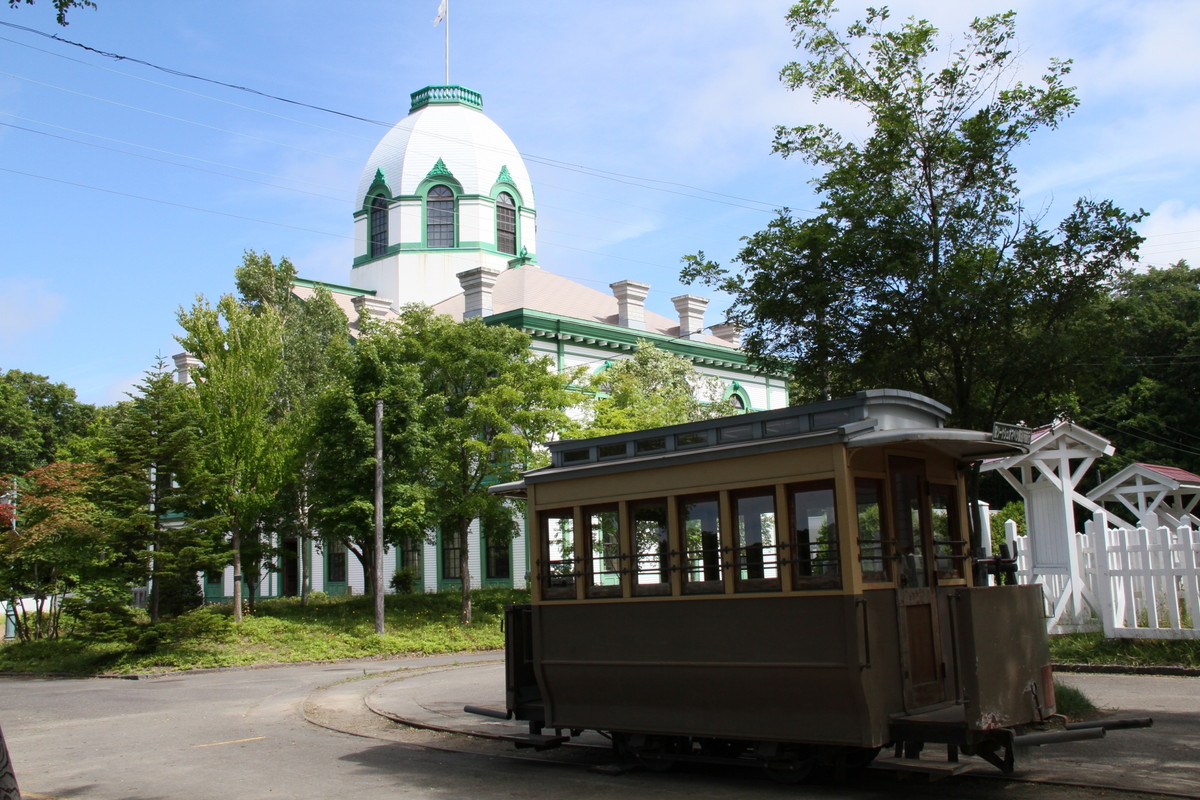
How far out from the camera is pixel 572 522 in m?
10.8

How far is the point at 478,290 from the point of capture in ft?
128

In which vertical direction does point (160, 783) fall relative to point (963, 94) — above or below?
below

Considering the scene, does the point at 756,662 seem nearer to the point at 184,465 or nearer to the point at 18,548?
the point at 184,465

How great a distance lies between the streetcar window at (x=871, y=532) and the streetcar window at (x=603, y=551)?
2373 millimetres

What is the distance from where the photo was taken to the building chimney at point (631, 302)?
40.9 meters

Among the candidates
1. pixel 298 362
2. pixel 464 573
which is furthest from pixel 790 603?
pixel 298 362

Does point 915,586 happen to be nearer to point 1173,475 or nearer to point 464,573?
point 1173,475

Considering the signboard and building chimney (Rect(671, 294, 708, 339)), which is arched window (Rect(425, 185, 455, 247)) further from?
the signboard

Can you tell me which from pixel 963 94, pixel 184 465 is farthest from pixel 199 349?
pixel 963 94

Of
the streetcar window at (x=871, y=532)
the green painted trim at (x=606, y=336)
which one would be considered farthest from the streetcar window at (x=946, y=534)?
the green painted trim at (x=606, y=336)

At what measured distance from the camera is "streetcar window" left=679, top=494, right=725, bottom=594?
943 centimetres

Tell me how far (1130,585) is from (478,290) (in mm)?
26739

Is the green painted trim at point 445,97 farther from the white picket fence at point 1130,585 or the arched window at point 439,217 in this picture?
the white picket fence at point 1130,585

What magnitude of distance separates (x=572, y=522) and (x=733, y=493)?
2015 millimetres
